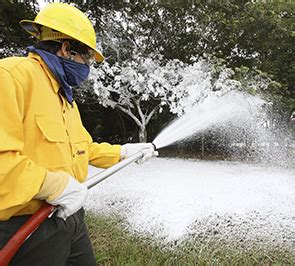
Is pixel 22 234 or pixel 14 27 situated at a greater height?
pixel 14 27

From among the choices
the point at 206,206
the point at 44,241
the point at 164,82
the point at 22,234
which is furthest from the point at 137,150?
the point at 164,82

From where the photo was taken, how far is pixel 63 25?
1.42 meters

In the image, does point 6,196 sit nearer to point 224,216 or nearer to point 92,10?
point 224,216

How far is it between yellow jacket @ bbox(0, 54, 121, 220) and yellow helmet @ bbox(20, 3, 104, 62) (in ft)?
0.42

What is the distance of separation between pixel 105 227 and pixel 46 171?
2217 mm

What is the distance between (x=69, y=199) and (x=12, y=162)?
0.82ft

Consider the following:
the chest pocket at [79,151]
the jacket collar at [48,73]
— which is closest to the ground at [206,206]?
the chest pocket at [79,151]

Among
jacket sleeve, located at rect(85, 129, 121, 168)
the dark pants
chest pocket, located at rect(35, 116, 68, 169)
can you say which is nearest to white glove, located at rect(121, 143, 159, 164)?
jacket sleeve, located at rect(85, 129, 121, 168)

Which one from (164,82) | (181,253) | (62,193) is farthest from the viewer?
(164,82)

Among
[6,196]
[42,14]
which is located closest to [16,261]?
[6,196]

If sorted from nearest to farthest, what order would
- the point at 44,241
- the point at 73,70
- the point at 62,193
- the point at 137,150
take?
the point at 62,193 < the point at 44,241 < the point at 73,70 < the point at 137,150

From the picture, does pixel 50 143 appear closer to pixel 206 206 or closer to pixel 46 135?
pixel 46 135

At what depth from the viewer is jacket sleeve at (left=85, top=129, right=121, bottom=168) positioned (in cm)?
196

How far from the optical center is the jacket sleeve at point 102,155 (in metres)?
1.96
